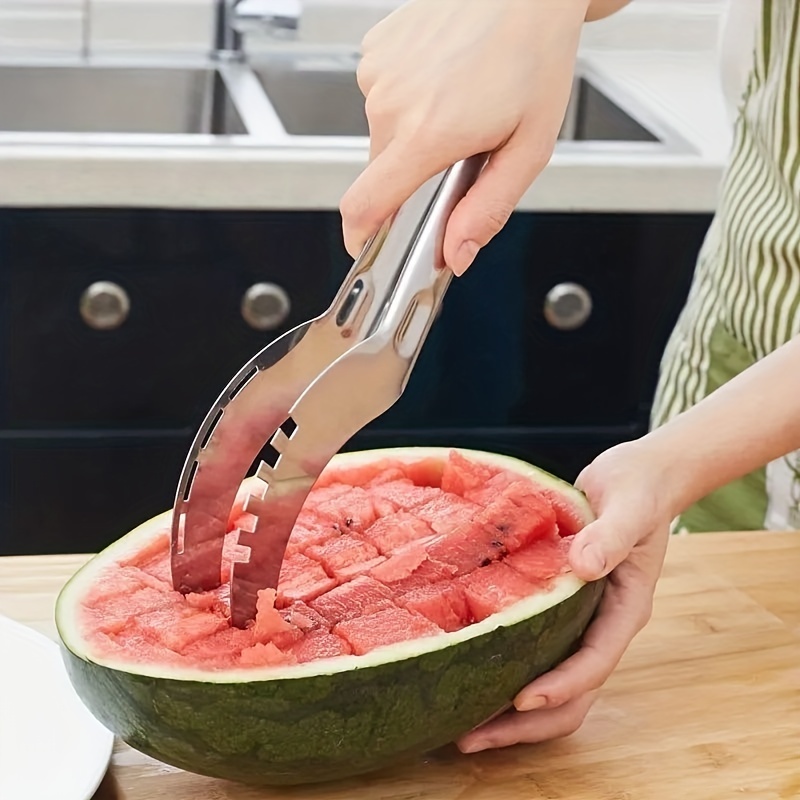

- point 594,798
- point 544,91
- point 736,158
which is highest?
point 544,91

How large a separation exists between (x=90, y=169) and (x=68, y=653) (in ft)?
3.08

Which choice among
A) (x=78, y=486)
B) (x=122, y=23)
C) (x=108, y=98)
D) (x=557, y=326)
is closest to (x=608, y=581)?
(x=557, y=326)

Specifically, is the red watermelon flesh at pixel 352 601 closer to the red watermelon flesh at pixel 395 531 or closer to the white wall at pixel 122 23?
the red watermelon flesh at pixel 395 531

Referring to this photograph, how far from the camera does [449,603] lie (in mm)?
995

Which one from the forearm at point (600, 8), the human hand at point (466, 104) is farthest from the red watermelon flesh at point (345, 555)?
the forearm at point (600, 8)

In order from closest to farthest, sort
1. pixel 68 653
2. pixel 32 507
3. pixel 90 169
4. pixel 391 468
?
pixel 68 653, pixel 391 468, pixel 90 169, pixel 32 507

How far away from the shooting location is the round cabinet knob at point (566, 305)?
6.26 ft

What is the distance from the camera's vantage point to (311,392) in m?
0.90

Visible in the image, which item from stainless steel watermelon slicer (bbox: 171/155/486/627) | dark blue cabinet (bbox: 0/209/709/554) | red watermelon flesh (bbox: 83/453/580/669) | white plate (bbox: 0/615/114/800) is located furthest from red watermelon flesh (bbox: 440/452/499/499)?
dark blue cabinet (bbox: 0/209/709/554)

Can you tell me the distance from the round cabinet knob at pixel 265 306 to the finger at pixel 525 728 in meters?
0.92

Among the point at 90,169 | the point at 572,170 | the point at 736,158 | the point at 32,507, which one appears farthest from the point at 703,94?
the point at 32,507

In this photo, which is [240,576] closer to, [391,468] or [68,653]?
[68,653]

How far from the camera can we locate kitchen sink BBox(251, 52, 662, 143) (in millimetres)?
2400

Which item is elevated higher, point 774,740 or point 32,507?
point 774,740
